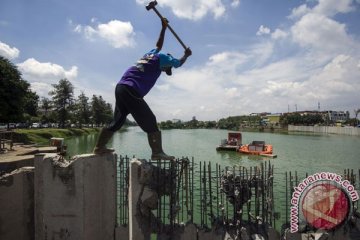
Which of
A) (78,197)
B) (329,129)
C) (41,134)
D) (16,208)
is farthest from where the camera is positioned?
(329,129)

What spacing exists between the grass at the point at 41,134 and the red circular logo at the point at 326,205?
27.8 m

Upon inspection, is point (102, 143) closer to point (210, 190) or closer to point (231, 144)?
point (210, 190)

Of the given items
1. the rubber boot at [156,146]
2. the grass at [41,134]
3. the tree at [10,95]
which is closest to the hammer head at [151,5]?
the rubber boot at [156,146]

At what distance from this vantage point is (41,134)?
40.5 meters

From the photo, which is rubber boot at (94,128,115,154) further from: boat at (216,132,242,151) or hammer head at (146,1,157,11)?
boat at (216,132,242,151)

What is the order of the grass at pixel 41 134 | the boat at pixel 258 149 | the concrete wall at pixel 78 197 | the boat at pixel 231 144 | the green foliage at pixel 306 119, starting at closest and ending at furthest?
the concrete wall at pixel 78 197
the grass at pixel 41 134
the boat at pixel 258 149
the boat at pixel 231 144
the green foliage at pixel 306 119

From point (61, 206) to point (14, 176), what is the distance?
4.96ft

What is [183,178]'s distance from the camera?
6.11 m

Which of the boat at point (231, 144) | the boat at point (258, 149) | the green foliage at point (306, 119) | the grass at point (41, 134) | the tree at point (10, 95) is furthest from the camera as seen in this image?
the green foliage at point (306, 119)

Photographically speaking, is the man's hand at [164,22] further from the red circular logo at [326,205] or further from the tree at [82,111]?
the tree at [82,111]

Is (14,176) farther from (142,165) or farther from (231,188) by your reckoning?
(231,188)

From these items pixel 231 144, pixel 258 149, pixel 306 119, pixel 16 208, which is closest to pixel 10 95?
pixel 231 144

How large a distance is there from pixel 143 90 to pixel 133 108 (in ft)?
1.20

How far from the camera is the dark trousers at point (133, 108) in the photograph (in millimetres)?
5457
